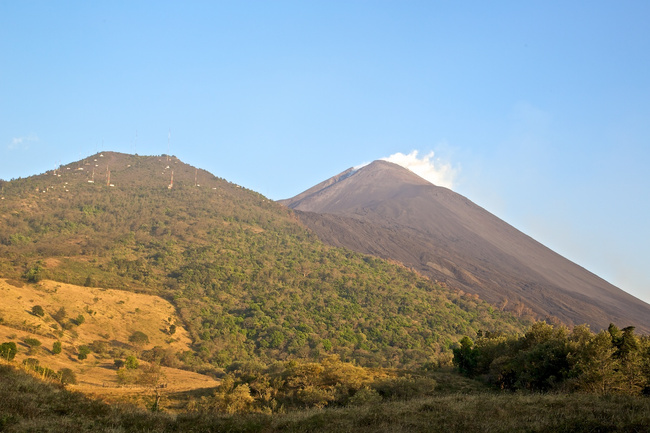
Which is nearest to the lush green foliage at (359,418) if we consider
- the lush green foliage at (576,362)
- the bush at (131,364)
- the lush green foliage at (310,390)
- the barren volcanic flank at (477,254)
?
the lush green foliage at (576,362)

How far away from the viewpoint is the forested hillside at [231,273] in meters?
68.3

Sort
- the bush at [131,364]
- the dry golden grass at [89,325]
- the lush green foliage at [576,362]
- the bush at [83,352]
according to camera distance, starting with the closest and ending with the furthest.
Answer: the lush green foliage at [576,362], the dry golden grass at [89,325], the bush at [131,364], the bush at [83,352]

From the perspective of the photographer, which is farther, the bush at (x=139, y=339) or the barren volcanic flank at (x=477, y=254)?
the barren volcanic flank at (x=477, y=254)

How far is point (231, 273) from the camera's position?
317 ft

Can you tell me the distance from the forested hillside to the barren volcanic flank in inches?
534

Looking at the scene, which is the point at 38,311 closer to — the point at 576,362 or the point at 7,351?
the point at 7,351

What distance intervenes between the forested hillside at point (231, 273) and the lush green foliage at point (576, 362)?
17226mm

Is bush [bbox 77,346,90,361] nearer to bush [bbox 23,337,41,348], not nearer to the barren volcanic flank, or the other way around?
bush [bbox 23,337,41,348]

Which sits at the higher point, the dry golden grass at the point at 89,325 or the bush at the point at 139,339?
the dry golden grass at the point at 89,325

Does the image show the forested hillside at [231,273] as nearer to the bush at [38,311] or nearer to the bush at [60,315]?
the bush at [60,315]

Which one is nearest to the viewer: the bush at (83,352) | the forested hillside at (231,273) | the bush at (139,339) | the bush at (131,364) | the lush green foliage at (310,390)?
the lush green foliage at (310,390)

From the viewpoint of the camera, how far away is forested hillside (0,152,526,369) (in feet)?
224

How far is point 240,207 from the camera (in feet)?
524

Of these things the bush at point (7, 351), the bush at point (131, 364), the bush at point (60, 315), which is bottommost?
the bush at point (60, 315)
